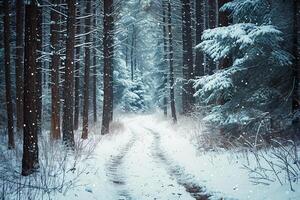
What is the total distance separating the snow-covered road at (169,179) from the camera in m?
7.59

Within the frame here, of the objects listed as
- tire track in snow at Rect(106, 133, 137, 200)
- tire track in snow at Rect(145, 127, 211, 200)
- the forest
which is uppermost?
the forest

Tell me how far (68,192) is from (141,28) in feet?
157

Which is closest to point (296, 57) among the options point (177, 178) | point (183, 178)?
point (183, 178)

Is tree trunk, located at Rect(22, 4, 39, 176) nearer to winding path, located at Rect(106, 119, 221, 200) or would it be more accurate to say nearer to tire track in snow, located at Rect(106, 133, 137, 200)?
tire track in snow, located at Rect(106, 133, 137, 200)

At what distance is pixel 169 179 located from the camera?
9.55 m

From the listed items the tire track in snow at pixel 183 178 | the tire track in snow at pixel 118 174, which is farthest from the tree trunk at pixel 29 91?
the tire track in snow at pixel 183 178

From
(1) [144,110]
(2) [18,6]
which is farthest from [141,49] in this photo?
(2) [18,6]

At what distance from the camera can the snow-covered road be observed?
759cm

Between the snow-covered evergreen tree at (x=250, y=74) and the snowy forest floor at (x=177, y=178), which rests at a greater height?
the snow-covered evergreen tree at (x=250, y=74)

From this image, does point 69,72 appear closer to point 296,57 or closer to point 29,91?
point 29,91

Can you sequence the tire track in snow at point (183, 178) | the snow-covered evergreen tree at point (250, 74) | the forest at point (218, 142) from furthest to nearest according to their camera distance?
the snow-covered evergreen tree at point (250, 74) < the tire track in snow at point (183, 178) < the forest at point (218, 142)

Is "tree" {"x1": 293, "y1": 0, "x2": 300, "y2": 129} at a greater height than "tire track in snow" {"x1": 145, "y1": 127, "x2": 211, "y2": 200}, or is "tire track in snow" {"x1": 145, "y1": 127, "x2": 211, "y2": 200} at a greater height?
"tree" {"x1": 293, "y1": 0, "x2": 300, "y2": 129}

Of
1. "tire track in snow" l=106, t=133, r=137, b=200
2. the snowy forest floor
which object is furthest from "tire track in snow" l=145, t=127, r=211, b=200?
"tire track in snow" l=106, t=133, r=137, b=200

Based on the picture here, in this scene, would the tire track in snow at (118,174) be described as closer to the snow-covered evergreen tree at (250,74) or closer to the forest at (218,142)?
the forest at (218,142)
